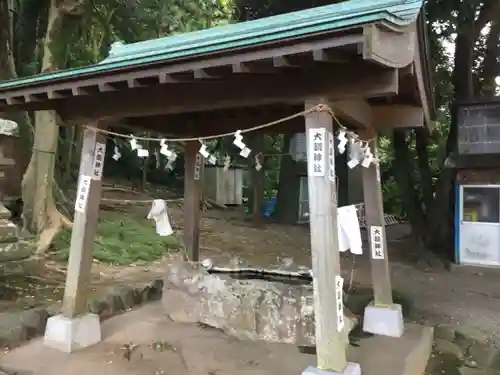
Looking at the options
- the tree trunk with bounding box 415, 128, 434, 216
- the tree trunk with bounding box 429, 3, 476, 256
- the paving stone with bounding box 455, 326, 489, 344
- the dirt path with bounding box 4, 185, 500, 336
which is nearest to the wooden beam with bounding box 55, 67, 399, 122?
the dirt path with bounding box 4, 185, 500, 336

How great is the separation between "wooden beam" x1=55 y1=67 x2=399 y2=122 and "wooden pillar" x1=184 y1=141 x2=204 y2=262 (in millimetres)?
1903

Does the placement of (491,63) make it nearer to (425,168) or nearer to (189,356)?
(425,168)

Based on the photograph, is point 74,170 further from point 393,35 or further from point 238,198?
point 393,35

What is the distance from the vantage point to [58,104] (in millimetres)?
5422

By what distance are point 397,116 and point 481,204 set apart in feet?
25.3

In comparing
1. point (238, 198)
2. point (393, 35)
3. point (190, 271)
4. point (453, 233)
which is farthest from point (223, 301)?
point (238, 198)

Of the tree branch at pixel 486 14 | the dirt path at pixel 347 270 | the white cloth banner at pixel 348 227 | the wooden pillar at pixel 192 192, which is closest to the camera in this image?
the white cloth banner at pixel 348 227

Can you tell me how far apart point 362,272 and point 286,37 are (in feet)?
28.1

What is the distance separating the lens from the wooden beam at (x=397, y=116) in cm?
548

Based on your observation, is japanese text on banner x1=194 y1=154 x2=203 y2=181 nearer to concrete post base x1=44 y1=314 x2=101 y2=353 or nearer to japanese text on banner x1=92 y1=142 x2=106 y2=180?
japanese text on banner x1=92 y1=142 x2=106 y2=180

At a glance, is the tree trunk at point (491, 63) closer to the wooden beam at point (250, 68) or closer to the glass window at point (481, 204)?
the glass window at point (481, 204)

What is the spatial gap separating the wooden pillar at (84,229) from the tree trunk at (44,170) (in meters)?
4.60

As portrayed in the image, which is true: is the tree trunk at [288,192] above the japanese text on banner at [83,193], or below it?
above

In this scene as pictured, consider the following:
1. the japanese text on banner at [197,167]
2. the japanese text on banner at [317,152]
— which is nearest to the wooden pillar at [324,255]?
the japanese text on banner at [317,152]
